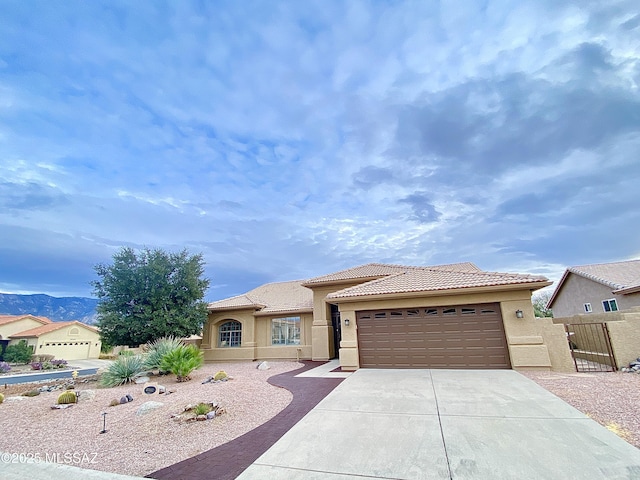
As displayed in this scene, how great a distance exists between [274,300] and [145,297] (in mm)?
7929

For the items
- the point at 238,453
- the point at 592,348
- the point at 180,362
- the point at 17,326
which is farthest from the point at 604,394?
the point at 17,326

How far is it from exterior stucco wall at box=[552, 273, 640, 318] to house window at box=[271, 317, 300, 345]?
19251mm

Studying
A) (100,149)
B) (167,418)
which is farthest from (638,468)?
(100,149)

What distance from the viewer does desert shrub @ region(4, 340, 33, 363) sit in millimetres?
29391

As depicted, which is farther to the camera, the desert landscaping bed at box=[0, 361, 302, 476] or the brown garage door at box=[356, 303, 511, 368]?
the brown garage door at box=[356, 303, 511, 368]

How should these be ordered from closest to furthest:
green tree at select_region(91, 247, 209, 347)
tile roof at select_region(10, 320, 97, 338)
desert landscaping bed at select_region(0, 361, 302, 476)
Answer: desert landscaping bed at select_region(0, 361, 302, 476) → green tree at select_region(91, 247, 209, 347) → tile roof at select_region(10, 320, 97, 338)

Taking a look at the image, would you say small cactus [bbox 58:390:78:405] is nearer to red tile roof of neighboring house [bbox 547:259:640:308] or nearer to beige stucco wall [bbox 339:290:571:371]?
beige stucco wall [bbox 339:290:571:371]

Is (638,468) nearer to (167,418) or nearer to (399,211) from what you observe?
Result: (167,418)

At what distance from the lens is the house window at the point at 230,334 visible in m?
19.5

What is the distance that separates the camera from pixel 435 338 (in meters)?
11.3

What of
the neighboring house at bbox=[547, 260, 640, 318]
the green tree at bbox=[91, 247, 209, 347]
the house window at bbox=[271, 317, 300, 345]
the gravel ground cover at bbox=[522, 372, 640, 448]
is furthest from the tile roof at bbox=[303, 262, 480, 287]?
the neighboring house at bbox=[547, 260, 640, 318]

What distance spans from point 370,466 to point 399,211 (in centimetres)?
2161

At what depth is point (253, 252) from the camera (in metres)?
38.9

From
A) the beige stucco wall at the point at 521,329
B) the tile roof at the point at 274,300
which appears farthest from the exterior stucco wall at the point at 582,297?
the tile roof at the point at 274,300
